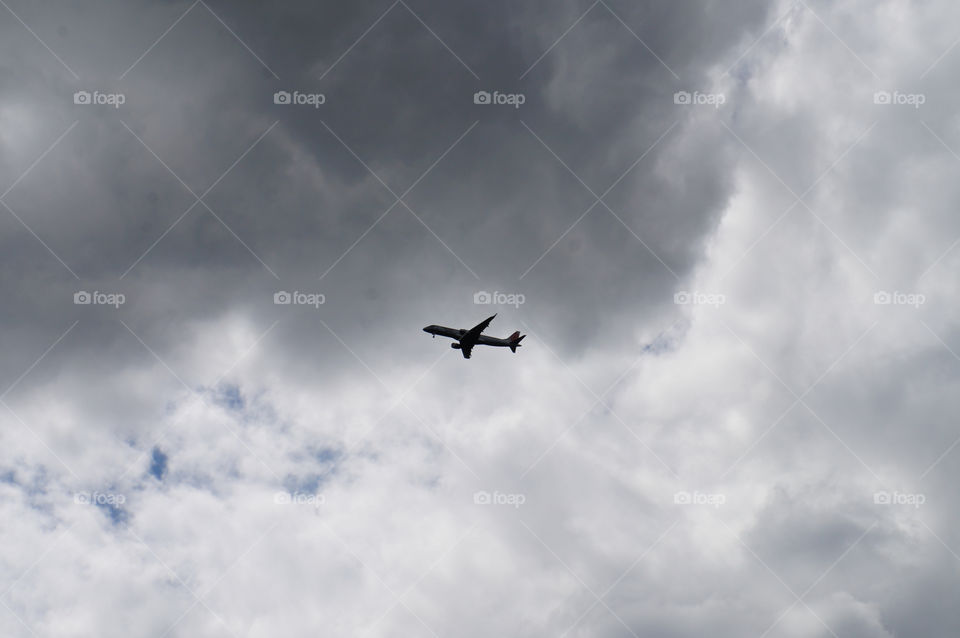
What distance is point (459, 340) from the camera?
570ft

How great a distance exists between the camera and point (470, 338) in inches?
6732

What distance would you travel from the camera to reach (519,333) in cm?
18375

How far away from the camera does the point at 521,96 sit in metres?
148

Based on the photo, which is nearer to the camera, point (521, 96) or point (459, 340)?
point (521, 96)

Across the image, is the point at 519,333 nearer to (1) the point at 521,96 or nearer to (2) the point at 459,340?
(2) the point at 459,340

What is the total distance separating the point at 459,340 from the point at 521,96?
49.4 metres

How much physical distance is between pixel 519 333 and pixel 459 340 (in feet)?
51.9

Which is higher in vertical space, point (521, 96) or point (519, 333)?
point (521, 96)

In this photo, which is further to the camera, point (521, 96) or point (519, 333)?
point (519, 333)

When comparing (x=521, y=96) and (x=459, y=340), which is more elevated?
(x=521, y=96)

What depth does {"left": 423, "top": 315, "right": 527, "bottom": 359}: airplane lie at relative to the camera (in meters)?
170

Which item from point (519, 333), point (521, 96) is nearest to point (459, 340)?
point (519, 333)

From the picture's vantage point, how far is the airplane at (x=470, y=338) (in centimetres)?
17038
